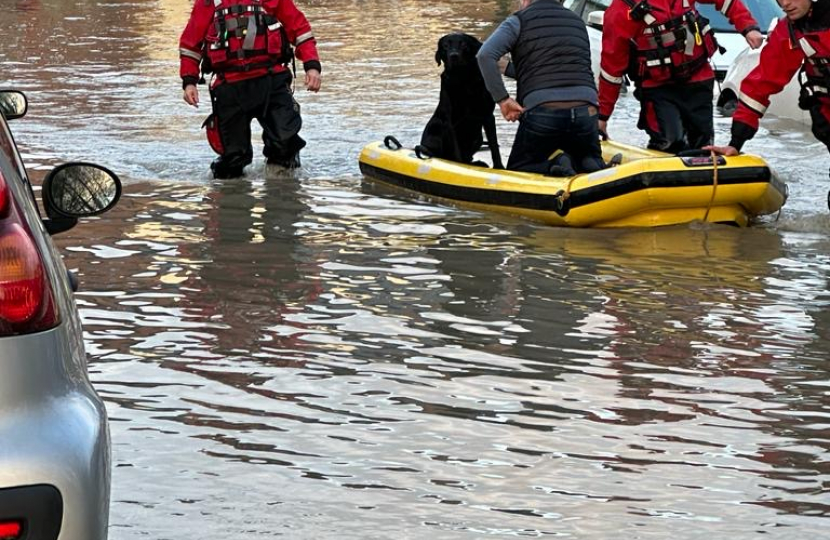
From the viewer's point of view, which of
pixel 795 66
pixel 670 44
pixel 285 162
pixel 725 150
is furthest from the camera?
pixel 285 162

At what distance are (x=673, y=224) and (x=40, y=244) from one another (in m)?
6.76

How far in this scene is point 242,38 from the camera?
10.9 metres

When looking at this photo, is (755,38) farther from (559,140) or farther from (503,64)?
(503,64)

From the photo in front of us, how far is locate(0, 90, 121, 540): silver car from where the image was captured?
277 cm

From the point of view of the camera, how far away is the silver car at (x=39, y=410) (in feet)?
9.10

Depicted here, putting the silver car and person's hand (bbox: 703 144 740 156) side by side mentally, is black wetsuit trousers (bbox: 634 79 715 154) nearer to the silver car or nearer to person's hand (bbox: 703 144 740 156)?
person's hand (bbox: 703 144 740 156)

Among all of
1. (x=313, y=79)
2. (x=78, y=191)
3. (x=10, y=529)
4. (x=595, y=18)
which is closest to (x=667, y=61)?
(x=313, y=79)

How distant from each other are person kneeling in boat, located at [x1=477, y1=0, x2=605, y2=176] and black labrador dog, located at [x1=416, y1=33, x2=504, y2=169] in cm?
65

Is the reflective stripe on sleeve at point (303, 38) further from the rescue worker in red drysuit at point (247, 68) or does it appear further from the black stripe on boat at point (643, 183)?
the black stripe on boat at point (643, 183)

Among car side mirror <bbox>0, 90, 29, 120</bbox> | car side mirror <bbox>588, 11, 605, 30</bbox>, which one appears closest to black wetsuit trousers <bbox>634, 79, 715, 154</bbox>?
car side mirror <bbox>588, 11, 605, 30</bbox>

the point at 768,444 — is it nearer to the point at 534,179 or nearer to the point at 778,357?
the point at 778,357

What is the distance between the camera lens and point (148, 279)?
7945 millimetres

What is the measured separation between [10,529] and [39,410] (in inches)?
8.1

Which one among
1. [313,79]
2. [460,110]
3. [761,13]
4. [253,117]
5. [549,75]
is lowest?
[253,117]
